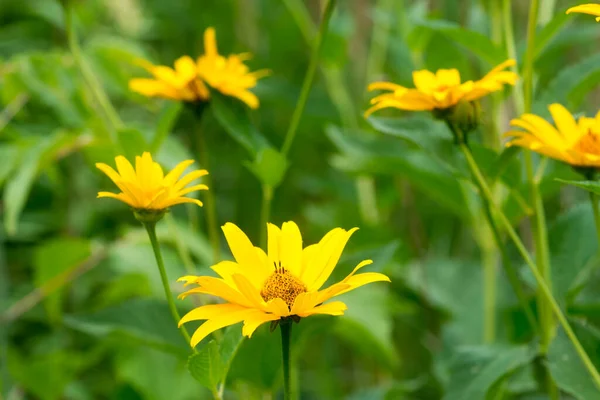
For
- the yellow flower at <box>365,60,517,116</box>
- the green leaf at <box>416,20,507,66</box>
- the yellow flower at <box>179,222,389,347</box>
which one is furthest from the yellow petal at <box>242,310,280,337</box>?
the green leaf at <box>416,20,507,66</box>

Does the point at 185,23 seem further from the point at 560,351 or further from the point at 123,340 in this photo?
the point at 560,351

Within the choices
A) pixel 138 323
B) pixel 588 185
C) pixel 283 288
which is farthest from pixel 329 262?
pixel 138 323

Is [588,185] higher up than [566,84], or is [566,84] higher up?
[566,84]

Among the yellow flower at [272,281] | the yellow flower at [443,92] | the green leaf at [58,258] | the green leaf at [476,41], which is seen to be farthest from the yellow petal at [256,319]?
the green leaf at [58,258]

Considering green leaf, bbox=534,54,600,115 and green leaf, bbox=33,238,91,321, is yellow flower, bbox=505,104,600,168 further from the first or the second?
green leaf, bbox=33,238,91,321

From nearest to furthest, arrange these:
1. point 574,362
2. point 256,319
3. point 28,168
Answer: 1. point 256,319
2. point 574,362
3. point 28,168

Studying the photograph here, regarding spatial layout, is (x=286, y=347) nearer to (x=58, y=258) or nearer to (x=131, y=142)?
(x=131, y=142)

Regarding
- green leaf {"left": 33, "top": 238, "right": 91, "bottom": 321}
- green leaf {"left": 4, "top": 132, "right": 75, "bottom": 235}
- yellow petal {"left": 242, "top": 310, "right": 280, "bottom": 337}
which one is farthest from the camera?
green leaf {"left": 33, "top": 238, "right": 91, "bottom": 321}
